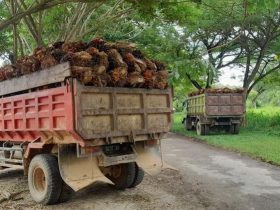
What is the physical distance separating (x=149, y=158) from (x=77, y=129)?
84.6 inches

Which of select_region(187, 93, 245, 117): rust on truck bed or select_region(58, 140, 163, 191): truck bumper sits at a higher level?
select_region(187, 93, 245, 117): rust on truck bed

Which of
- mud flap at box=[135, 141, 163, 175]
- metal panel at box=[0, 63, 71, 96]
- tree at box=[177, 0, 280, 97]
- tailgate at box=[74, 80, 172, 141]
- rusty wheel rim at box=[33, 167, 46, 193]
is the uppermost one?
tree at box=[177, 0, 280, 97]

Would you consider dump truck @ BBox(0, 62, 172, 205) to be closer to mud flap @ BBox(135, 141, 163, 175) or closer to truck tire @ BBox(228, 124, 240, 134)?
mud flap @ BBox(135, 141, 163, 175)

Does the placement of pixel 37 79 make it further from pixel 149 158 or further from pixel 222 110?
pixel 222 110

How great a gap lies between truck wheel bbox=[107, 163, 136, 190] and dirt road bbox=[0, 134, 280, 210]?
17cm

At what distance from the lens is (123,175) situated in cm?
913

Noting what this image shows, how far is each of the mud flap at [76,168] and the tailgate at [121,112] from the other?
59cm

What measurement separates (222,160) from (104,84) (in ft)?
22.5

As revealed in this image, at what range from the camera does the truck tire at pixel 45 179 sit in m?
7.87

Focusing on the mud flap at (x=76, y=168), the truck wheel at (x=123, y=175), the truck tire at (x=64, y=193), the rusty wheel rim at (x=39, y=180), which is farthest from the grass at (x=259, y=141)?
the rusty wheel rim at (x=39, y=180)

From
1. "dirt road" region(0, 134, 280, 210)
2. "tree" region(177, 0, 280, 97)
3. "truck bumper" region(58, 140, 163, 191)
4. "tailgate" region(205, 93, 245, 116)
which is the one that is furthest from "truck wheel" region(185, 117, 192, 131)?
"truck bumper" region(58, 140, 163, 191)

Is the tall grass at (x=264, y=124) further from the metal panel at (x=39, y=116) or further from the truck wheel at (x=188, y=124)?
the metal panel at (x=39, y=116)

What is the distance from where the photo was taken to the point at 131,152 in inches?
337

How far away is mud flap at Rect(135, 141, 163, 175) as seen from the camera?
8.68m
